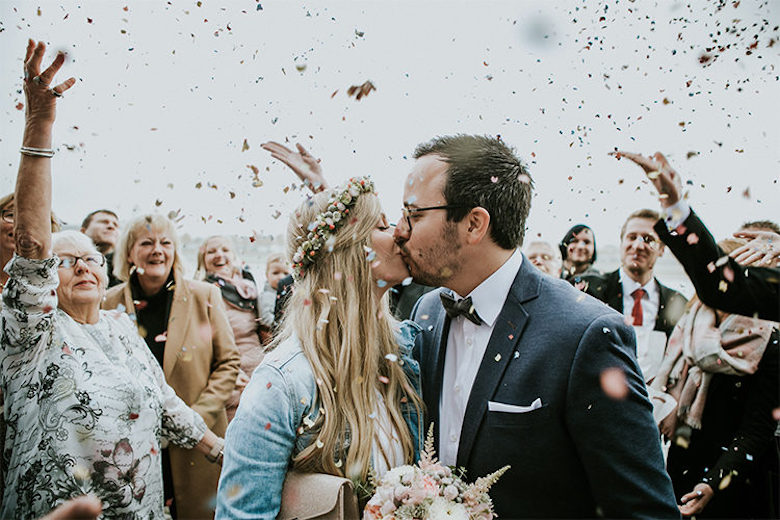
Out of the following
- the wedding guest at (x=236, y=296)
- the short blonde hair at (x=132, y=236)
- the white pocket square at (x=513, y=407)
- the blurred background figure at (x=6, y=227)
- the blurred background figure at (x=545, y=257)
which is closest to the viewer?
the white pocket square at (x=513, y=407)

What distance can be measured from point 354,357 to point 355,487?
490 millimetres

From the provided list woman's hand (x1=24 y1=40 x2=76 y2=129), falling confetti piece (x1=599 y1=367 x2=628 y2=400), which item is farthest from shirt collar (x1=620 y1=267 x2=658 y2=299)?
woman's hand (x1=24 y1=40 x2=76 y2=129)

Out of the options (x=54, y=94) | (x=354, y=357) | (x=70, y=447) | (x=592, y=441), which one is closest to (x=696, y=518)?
(x=592, y=441)

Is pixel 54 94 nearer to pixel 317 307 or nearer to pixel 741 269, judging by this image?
pixel 317 307

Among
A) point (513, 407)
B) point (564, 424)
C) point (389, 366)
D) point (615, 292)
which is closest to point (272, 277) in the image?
point (615, 292)

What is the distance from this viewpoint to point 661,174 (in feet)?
7.72

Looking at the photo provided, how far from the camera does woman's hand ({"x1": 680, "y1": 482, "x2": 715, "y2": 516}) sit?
11.0 ft

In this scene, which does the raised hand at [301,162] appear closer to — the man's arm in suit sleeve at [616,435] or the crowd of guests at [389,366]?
the crowd of guests at [389,366]

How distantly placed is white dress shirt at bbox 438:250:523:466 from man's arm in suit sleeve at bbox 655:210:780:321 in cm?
73

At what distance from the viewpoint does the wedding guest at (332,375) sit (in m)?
1.93

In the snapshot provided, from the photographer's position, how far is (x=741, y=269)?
2.66 metres

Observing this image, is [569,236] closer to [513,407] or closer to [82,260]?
[513,407]

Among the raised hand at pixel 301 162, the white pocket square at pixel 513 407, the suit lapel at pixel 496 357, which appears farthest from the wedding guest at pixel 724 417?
the raised hand at pixel 301 162

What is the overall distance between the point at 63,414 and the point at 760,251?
3.48 metres
